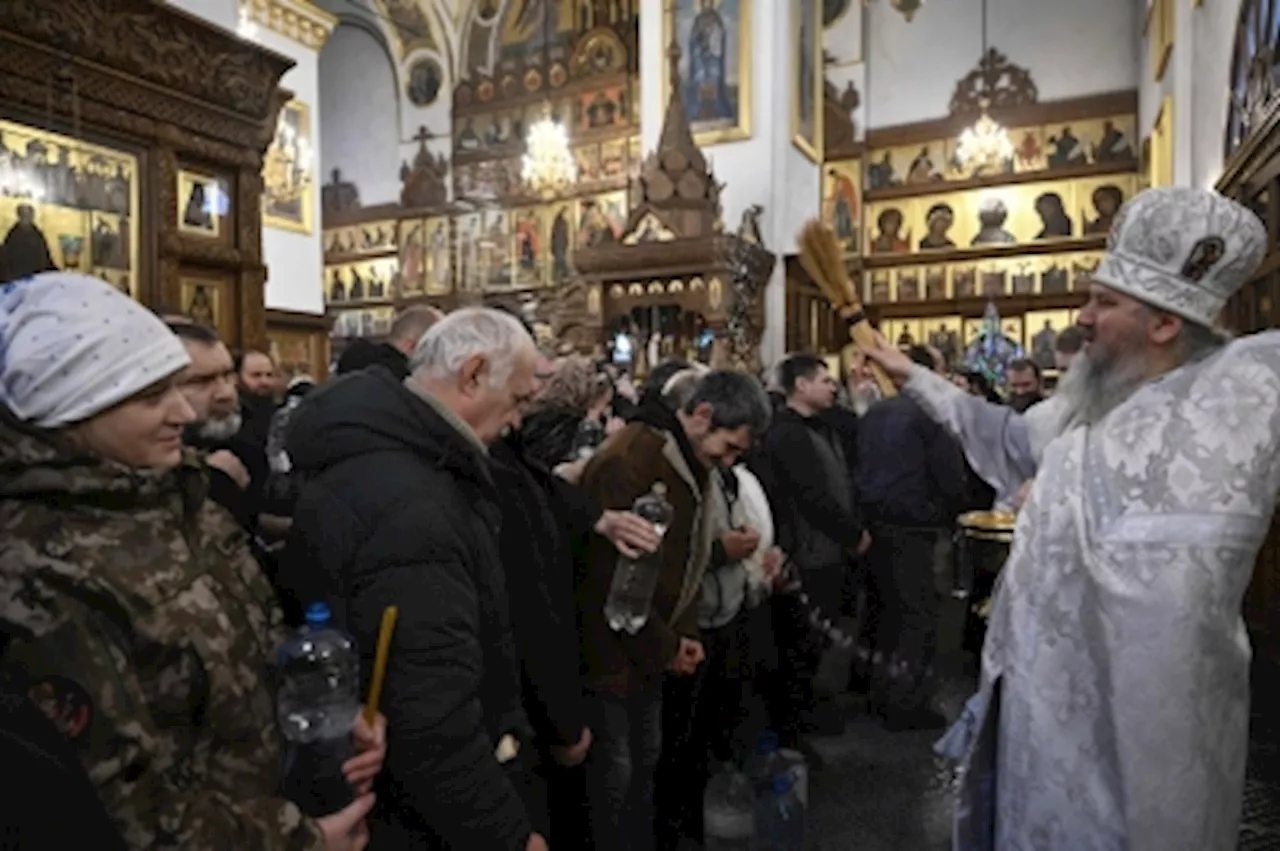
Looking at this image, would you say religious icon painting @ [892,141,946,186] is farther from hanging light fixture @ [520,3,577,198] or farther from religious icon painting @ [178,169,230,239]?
religious icon painting @ [178,169,230,239]

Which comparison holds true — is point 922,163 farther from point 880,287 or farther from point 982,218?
point 880,287

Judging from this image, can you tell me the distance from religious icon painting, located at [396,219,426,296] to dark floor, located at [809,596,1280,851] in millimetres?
17140

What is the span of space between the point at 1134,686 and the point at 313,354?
12.0 meters

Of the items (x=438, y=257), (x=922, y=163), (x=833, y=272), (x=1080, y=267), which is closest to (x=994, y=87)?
(x=922, y=163)

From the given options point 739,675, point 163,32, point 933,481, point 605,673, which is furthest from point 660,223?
point 605,673

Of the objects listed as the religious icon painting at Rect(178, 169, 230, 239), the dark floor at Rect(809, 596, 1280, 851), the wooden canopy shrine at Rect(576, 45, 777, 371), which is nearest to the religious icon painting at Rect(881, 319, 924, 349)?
the wooden canopy shrine at Rect(576, 45, 777, 371)

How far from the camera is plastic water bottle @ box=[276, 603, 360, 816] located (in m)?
1.46

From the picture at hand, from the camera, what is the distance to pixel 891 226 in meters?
17.3

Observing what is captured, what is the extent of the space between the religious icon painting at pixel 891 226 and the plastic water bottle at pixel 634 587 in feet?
51.7

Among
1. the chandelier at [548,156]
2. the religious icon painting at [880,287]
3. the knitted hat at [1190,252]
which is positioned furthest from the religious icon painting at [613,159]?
the knitted hat at [1190,252]

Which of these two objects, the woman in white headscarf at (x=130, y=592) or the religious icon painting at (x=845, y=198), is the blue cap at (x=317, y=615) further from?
the religious icon painting at (x=845, y=198)

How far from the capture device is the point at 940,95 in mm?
17391

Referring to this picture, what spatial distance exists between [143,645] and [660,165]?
12.4m

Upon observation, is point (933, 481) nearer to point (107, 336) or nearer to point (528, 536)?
point (528, 536)
